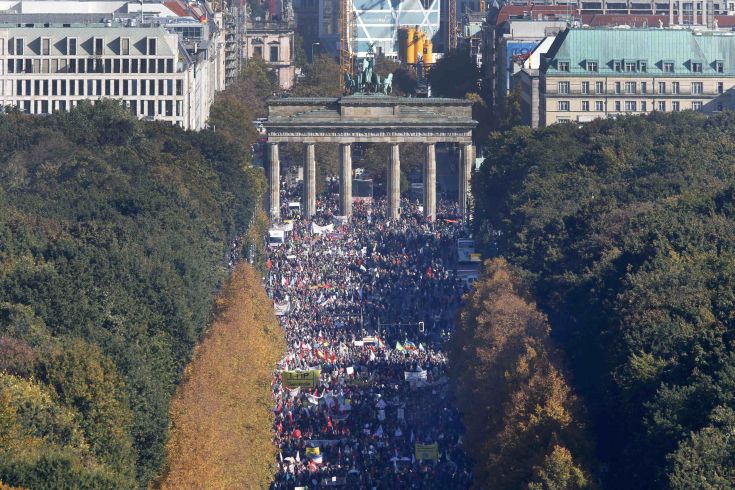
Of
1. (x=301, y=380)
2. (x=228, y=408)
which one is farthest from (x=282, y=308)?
(x=228, y=408)

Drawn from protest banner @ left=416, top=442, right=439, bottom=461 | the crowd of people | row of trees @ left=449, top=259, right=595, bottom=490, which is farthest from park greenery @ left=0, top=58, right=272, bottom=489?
row of trees @ left=449, top=259, right=595, bottom=490

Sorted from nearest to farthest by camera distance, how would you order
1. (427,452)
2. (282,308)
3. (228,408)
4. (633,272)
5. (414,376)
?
1. (228,408)
2. (427,452)
3. (633,272)
4. (414,376)
5. (282,308)

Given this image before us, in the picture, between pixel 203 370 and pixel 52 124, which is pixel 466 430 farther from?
pixel 52 124

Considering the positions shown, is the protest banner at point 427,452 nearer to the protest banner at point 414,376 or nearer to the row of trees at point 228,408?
the row of trees at point 228,408

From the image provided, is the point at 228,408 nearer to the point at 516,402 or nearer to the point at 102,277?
the point at 102,277

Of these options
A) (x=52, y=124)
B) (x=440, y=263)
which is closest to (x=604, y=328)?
(x=440, y=263)
